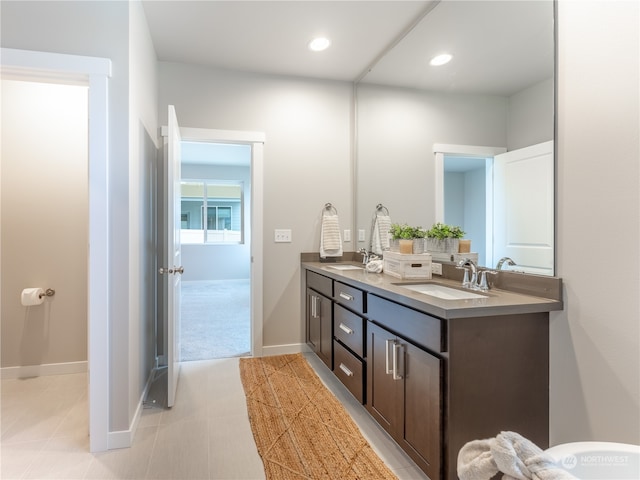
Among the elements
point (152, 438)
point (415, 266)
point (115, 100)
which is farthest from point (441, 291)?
point (115, 100)

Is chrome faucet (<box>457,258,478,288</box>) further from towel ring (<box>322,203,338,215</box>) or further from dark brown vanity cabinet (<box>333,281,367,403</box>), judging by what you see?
towel ring (<box>322,203,338,215</box>)

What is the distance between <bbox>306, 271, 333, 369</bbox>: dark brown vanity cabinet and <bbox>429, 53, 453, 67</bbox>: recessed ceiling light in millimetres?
1674

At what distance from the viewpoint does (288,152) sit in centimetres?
334

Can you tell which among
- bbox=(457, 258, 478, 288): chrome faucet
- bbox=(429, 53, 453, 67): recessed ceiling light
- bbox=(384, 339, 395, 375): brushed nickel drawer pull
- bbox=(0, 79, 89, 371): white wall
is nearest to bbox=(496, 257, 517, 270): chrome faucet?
bbox=(457, 258, 478, 288): chrome faucet

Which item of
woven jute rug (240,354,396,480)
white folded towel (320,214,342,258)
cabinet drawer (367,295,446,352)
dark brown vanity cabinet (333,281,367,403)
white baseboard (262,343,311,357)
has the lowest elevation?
woven jute rug (240,354,396,480)

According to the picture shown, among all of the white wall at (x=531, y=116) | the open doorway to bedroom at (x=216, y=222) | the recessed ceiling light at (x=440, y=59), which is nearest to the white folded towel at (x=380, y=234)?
the recessed ceiling light at (x=440, y=59)

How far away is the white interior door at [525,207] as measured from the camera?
163 cm

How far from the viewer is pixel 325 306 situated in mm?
2785

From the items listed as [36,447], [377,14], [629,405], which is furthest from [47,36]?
[629,405]

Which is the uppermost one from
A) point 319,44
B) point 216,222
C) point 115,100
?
point 319,44

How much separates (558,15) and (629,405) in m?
1.58

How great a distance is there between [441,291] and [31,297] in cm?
292

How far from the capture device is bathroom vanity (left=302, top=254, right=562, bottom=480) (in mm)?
1415

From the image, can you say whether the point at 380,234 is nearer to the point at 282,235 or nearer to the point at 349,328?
the point at 282,235
